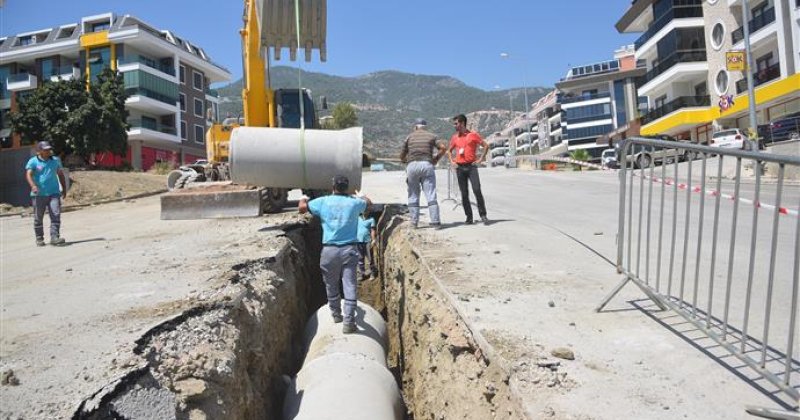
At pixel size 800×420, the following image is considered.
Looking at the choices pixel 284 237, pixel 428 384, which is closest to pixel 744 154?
pixel 428 384

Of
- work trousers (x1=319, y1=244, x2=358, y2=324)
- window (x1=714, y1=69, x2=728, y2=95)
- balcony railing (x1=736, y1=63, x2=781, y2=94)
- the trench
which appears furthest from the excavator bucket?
window (x1=714, y1=69, x2=728, y2=95)

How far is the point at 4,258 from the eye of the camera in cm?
823

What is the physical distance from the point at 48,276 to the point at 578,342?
5.91m

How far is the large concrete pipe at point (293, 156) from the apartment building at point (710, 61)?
25.8m

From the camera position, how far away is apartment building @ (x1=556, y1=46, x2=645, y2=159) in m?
70.1

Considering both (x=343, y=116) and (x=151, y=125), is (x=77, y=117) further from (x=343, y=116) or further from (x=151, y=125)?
(x=343, y=116)

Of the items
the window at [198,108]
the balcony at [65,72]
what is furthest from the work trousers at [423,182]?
the balcony at [65,72]

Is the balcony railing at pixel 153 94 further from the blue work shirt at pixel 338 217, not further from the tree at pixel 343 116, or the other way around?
the blue work shirt at pixel 338 217

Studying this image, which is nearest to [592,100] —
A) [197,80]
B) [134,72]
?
[197,80]

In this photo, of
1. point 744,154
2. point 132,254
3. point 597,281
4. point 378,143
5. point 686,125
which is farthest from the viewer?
point 378,143

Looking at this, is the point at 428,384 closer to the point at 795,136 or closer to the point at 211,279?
the point at 211,279

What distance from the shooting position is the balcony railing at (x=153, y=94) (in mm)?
39938

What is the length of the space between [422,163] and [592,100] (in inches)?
2917

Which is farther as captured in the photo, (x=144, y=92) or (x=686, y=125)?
(x=144, y=92)
